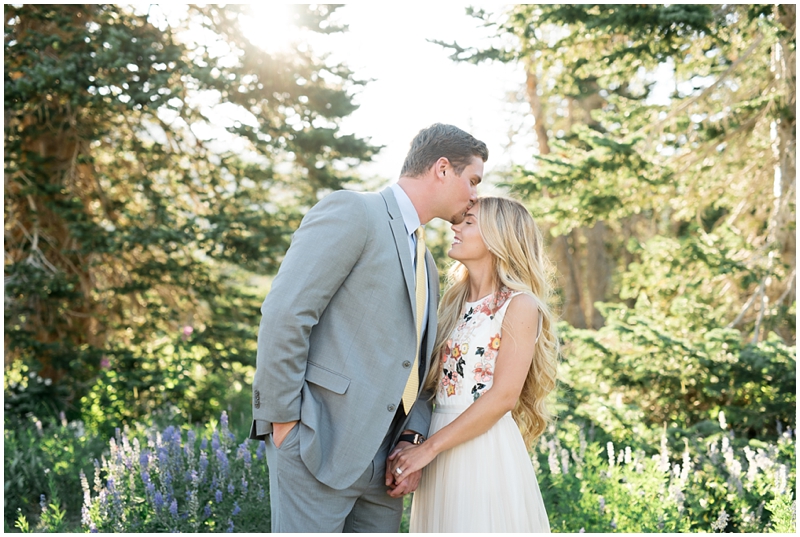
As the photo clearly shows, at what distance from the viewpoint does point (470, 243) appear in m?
2.88

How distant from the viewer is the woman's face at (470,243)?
2875 mm

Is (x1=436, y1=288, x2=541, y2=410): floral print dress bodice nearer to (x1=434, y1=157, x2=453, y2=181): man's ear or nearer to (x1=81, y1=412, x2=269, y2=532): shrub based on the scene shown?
(x1=434, y1=157, x2=453, y2=181): man's ear

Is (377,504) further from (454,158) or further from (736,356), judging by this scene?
(736,356)

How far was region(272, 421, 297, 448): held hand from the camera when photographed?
237cm

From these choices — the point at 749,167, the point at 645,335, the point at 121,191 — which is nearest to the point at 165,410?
the point at 121,191

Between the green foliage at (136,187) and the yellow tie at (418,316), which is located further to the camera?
the green foliage at (136,187)

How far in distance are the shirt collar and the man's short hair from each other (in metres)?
0.10

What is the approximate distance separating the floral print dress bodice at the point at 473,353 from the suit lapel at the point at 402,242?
0.42 metres

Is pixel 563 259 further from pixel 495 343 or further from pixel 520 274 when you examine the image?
pixel 495 343

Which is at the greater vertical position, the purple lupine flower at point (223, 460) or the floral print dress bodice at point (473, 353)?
the floral print dress bodice at point (473, 353)

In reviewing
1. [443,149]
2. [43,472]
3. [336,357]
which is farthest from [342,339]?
[43,472]

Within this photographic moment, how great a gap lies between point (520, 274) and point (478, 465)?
846mm

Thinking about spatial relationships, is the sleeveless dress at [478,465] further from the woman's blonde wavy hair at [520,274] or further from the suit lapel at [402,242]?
the suit lapel at [402,242]

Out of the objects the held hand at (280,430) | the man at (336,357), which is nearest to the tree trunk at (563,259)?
the man at (336,357)
